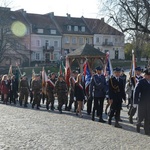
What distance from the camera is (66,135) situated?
10141 millimetres

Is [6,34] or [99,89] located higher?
[6,34]

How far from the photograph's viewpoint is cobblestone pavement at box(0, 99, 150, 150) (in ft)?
28.6

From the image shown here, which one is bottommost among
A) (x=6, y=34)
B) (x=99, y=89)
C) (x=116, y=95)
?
(x=116, y=95)

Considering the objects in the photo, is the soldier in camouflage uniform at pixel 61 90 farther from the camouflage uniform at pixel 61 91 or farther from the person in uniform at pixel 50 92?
the person in uniform at pixel 50 92

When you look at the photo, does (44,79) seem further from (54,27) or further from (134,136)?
(54,27)

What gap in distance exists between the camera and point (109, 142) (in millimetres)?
9141

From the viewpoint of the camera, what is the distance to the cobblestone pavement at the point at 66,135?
8.71 m

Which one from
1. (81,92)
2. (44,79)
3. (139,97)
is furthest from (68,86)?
(139,97)

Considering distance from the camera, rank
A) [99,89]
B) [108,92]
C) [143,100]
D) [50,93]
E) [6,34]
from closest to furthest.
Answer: [143,100] < [108,92] < [99,89] < [50,93] < [6,34]

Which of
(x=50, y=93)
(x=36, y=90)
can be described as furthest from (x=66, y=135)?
(x=36, y=90)

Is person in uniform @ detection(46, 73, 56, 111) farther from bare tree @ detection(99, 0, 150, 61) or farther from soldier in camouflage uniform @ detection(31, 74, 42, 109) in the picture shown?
bare tree @ detection(99, 0, 150, 61)

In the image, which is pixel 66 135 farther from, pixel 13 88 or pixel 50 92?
pixel 13 88

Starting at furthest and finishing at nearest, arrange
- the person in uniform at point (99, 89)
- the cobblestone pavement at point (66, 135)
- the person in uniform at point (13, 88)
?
the person in uniform at point (13, 88) < the person in uniform at point (99, 89) < the cobblestone pavement at point (66, 135)

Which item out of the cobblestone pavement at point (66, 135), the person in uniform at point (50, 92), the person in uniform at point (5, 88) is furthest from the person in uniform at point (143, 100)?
the person in uniform at point (5, 88)
